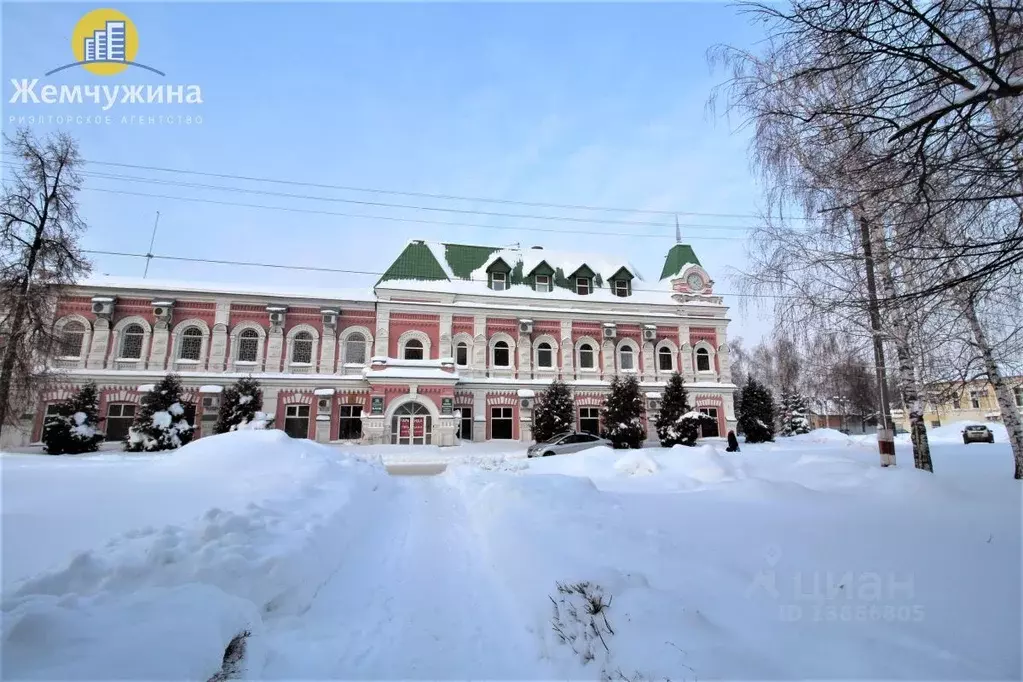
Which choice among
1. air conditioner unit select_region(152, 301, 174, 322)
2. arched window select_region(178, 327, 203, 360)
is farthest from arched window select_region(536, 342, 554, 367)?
air conditioner unit select_region(152, 301, 174, 322)

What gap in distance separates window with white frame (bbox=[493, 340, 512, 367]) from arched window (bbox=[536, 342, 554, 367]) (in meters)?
2.06

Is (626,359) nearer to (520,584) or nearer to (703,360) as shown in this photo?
(703,360)

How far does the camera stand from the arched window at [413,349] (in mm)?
29734

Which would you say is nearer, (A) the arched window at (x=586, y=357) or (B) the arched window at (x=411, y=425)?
(B) the arched window at (x=411, y=425)

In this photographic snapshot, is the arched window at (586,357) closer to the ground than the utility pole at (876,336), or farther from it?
farther from it

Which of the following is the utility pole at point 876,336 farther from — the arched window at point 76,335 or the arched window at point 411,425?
the arched window at point 76,335

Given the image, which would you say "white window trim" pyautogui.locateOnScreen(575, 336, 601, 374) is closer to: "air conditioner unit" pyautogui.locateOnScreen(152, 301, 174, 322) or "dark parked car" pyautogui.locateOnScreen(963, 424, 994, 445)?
"dark parked car" pyautogui.locateOnScreen(963, 424, 994, 445)

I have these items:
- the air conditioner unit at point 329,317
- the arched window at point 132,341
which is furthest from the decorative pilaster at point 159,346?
the air conditioner unit at point 329,317

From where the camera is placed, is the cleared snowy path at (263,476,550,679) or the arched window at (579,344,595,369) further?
the arched window at (579,344,595,369)

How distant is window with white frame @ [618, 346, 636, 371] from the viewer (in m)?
32.3

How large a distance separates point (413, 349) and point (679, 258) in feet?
69.2

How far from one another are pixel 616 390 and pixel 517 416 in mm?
6531

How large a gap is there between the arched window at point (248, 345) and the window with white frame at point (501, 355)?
14.7 meters

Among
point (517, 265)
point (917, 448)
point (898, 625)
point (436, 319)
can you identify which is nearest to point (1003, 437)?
point (917, 448)
